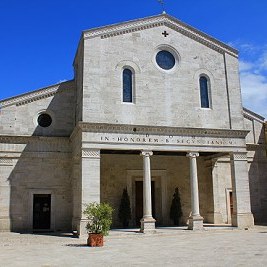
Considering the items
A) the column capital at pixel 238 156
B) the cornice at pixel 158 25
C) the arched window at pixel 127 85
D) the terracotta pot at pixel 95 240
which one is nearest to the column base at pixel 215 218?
the column capital at pixel 238 156

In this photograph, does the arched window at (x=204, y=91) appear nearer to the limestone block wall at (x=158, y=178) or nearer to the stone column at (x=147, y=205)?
the limestone block wall at (x=158, y=178)

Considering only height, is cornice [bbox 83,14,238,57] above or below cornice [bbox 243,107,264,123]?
above

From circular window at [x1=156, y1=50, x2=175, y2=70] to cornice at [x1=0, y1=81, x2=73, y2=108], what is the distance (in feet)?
21.3

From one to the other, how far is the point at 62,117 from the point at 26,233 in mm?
7366

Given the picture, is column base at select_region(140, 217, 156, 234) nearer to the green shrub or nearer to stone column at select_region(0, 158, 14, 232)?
the green shrub

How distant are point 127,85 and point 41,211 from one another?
364 inches

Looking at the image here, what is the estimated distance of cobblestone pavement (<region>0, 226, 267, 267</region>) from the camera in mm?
11539

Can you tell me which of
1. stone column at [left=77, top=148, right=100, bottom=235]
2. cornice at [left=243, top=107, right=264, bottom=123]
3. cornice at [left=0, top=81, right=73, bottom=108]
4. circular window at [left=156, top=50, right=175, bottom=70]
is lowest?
stone column at [left=77, top=148, right=100, bottom=235]

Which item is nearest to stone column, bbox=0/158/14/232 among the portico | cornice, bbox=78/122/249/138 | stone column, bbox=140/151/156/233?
the portico

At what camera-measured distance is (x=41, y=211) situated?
2359cm

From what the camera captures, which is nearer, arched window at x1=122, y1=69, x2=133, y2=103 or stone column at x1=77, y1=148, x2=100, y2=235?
stone column at x1=77, y1=148, x2=100, y2=235

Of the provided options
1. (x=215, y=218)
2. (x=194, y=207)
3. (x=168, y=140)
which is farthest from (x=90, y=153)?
(x=215, y=218)

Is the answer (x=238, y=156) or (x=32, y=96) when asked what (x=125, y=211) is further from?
(x=32, y=96)

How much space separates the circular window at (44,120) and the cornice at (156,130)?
186 inches
